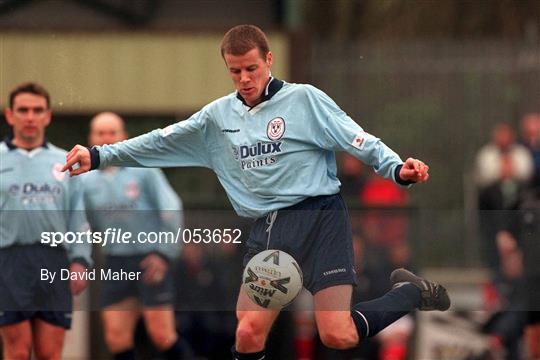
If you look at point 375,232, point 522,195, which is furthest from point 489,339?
point 375,232

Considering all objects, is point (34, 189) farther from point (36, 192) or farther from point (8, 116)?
point (8, 116)

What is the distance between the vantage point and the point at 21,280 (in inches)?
424

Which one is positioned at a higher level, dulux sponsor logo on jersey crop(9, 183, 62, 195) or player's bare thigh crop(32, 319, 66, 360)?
dulux sponsor logo on jersey crop(9, 183, 62, 195)

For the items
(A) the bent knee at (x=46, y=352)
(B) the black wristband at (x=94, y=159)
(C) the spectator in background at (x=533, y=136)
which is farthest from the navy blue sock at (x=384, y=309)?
(C) the spectator in background at (x=533, y=136)

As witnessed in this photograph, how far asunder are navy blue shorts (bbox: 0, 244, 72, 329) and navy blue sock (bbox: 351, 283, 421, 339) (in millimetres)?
1721

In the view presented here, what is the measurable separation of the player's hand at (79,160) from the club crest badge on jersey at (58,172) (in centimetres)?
110

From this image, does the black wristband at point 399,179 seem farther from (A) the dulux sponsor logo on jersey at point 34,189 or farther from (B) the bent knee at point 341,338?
(A) the dulux sponsor logo on jersey at point 34,189

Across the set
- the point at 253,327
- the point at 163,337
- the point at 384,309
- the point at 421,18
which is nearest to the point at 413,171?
the point at 384,309

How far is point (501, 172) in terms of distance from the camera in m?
13.8

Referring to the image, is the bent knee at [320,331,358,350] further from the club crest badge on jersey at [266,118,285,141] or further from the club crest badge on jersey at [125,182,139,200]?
the club crest badge on jersey at [125,182,139,200]

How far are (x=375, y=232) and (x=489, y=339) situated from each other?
2393 millimetres

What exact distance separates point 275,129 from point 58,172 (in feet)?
5.61

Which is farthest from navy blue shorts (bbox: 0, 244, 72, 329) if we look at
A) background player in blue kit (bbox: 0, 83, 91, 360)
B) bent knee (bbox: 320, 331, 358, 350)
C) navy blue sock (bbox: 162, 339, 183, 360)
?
navy blue sock (bbox: 162, 339, 183, 360)

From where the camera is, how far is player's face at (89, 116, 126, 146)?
11.3m
